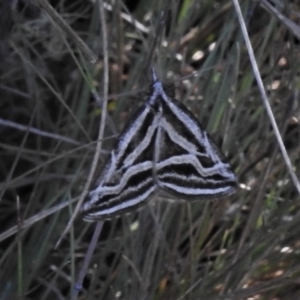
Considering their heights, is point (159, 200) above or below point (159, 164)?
below

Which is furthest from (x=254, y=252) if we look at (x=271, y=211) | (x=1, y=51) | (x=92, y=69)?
(x=1, y=51)

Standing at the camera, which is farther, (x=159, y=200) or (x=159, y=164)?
(x=159, y=200)

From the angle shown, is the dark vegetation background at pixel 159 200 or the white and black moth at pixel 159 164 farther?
the dark vegetation background at pixel 159 200

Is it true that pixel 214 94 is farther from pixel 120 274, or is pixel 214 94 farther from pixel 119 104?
pixel 120 274

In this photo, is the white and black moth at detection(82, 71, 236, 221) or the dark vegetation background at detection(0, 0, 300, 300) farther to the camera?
the dark vegetation background at detection(0, 0, 300, 300)
